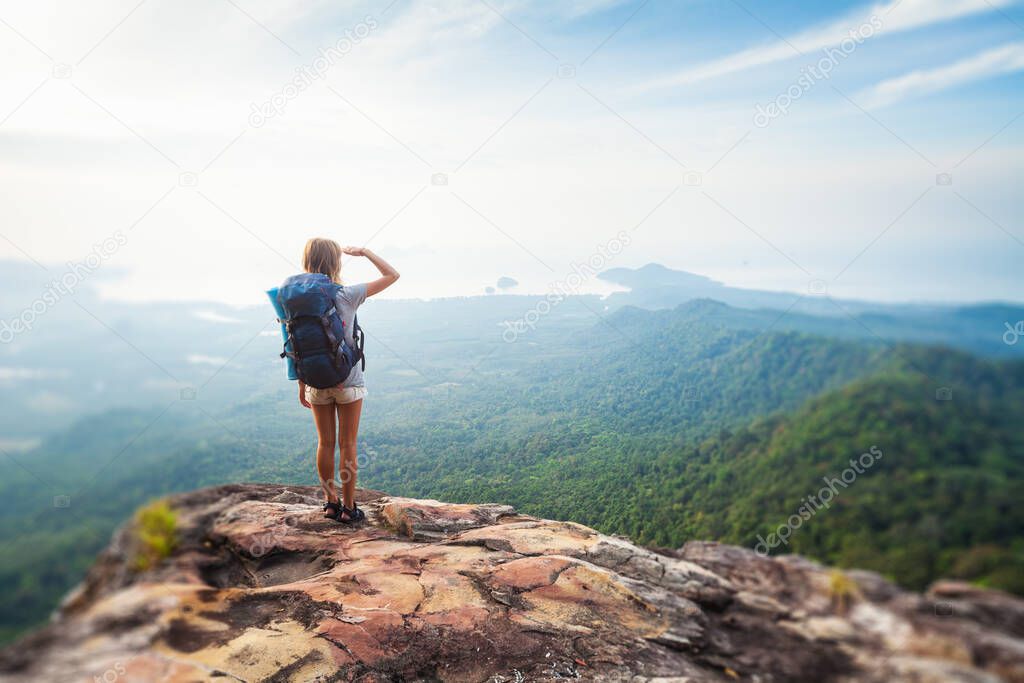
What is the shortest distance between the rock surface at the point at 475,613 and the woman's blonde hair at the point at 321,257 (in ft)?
10.9

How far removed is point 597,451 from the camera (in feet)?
41.9

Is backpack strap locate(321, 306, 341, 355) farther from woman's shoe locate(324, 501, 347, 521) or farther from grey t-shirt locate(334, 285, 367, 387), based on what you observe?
woman's shoe locate(324, 501, 347, 521)

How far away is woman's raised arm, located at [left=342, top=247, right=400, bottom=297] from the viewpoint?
6.92 meters

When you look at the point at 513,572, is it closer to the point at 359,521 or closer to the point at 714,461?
the point at 359,521

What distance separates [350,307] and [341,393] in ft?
4.00

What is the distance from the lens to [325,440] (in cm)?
698

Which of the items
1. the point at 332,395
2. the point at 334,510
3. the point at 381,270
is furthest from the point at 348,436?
the point at 381,270

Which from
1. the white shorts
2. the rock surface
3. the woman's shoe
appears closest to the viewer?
the rock surface

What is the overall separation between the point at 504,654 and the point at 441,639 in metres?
0.70

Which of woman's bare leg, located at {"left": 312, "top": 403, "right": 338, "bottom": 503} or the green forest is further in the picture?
woman's bare leg, located at {"left": 312, "top": 403, "right": 338, "bottom": 503}

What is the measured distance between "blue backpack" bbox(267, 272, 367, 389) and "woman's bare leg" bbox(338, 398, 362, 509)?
58cm

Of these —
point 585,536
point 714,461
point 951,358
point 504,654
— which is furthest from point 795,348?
point 504,654

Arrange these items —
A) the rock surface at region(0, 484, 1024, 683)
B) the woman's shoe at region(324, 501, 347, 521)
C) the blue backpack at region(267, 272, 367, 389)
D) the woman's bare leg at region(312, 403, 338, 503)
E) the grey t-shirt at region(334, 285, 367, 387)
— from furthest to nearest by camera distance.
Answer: the woman's shoe at region(324, 501, 347, 521) → the woman's bare leg at region(312, 403, 338, 503) → the grey t-shirt at region(334, 285, 367, 387) → the blue backpack at region(267, 272, 367, 389) → the rock surface at region(0, 484, 1024, 683)

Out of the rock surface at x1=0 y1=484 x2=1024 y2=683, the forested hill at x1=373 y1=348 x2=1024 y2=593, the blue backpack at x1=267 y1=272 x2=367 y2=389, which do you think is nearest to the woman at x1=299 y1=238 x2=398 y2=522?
the blue backpack at x1=267 y1=272 x2=367 y2=389
